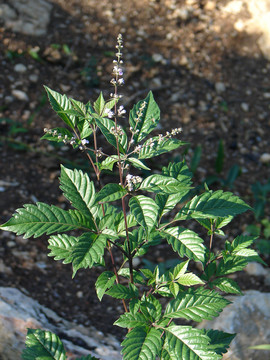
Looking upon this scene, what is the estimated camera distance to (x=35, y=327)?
225 cm

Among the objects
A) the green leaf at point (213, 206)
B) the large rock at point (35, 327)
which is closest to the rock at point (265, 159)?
the large rock at point (35, 327)

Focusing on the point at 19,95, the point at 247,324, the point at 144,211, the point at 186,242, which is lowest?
the point at 247,324

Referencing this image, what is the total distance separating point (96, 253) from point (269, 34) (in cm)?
399

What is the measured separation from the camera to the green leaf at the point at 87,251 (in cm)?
131

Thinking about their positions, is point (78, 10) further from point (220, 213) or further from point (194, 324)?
Result: point (220, 213)

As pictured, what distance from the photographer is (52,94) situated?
1.57 m

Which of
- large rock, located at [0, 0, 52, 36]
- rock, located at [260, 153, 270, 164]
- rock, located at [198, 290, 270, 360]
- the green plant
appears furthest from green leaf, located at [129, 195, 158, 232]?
large rock, located at [0, 0, 52, 36]

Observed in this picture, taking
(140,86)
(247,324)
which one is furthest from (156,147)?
(140,86)

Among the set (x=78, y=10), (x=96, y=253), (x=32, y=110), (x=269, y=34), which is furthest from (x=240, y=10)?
(x=96, y=253)

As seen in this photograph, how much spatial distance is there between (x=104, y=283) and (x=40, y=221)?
0.29m

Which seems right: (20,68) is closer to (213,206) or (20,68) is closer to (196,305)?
(213,206)

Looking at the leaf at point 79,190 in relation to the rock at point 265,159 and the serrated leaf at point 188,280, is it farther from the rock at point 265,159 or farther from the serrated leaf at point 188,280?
the rock at point 265,159

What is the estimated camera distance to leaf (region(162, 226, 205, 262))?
1396 millimetres

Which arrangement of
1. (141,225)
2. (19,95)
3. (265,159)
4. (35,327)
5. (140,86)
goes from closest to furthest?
(141,225)
(35,327)
(19,95)
(265,159)
(140,86)
